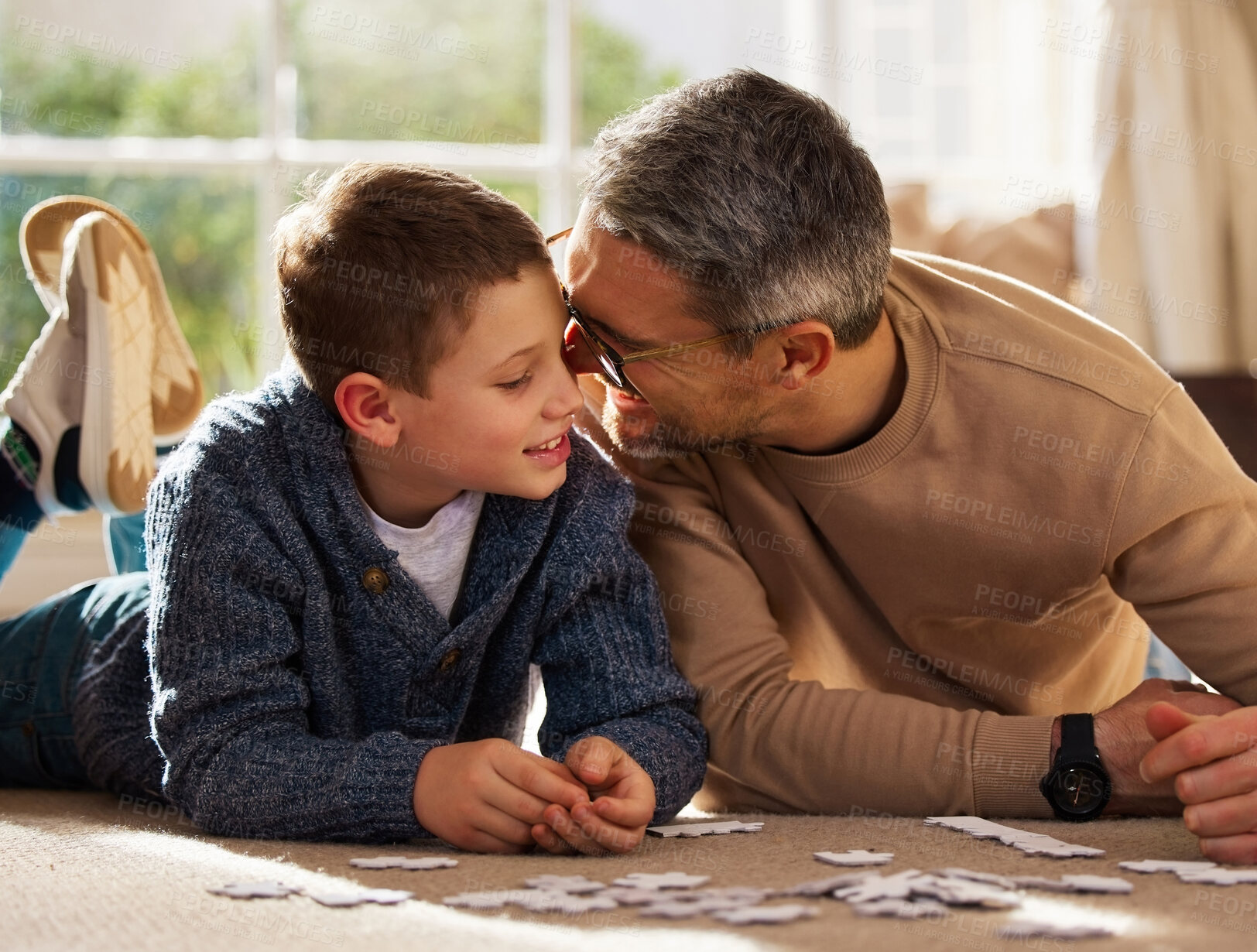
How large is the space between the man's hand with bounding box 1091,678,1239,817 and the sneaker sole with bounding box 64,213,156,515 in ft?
4.68

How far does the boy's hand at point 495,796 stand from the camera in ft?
4.27

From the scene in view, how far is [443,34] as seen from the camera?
3.84 m

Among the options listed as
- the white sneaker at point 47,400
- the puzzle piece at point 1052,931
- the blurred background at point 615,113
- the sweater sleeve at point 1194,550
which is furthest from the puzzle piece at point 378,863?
the blurred background at point 615,113

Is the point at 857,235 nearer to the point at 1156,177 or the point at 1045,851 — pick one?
the point at 1045,851

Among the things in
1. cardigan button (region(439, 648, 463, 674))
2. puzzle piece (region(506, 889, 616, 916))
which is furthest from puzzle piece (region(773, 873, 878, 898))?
cardigan button (region(439, 648, 463, 674))

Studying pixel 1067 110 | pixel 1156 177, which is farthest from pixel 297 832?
pixel 1067 110

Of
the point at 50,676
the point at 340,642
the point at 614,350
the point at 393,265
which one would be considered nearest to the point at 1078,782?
the point at 614,350

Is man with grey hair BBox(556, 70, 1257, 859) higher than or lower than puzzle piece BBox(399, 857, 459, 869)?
higher

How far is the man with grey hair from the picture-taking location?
1516mm

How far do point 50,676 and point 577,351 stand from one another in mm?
881

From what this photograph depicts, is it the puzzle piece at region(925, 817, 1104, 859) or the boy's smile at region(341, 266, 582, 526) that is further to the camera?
the boy's smile at region(341, 266, 582, 526)

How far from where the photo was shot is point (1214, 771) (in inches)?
50.2

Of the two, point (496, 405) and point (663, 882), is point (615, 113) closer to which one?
point (496, 405)

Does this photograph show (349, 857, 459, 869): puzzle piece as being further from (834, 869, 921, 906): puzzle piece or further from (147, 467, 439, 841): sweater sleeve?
(834, 869, 921, 906): puzzle piece
